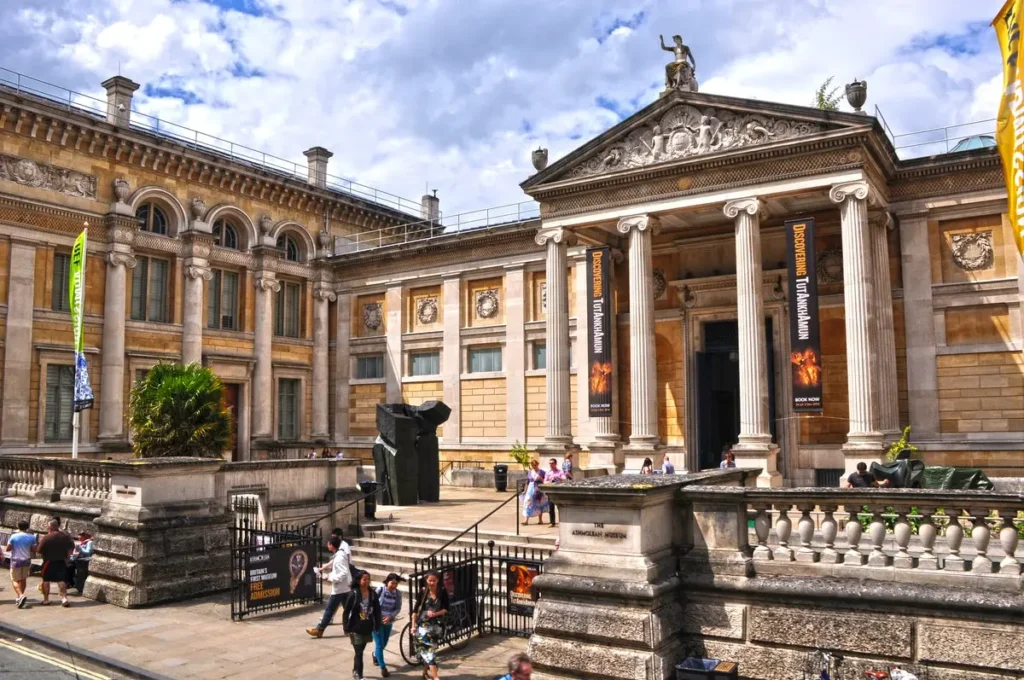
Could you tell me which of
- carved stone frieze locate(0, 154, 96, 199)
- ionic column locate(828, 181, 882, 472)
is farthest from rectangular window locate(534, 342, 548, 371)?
carved stone frieze locate(0, 154, 96, 199)

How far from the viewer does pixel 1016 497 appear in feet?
23.4

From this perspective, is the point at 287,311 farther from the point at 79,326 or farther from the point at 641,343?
the point at 641,343

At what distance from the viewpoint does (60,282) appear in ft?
89.8

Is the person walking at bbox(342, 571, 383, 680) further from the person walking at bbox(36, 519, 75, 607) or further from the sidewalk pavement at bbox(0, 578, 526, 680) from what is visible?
the person walking at bbox(36, 519, 75, 607)

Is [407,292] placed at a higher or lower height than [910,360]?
higher

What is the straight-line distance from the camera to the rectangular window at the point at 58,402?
1046 inches

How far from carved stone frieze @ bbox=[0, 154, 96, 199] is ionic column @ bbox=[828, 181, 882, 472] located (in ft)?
78.3

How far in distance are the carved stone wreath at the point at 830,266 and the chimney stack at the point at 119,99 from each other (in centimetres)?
2458

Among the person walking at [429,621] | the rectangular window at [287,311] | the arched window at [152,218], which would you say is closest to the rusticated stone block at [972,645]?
the person walking at [429,621]

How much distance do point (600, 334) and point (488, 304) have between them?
7.46 m

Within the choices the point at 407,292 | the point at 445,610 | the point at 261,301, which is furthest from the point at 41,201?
the point at 445,610

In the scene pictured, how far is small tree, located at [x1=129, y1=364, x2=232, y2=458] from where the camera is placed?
2014cm

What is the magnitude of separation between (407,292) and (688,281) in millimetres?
12433

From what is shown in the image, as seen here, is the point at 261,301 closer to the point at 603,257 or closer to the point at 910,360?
the point at 603,257
